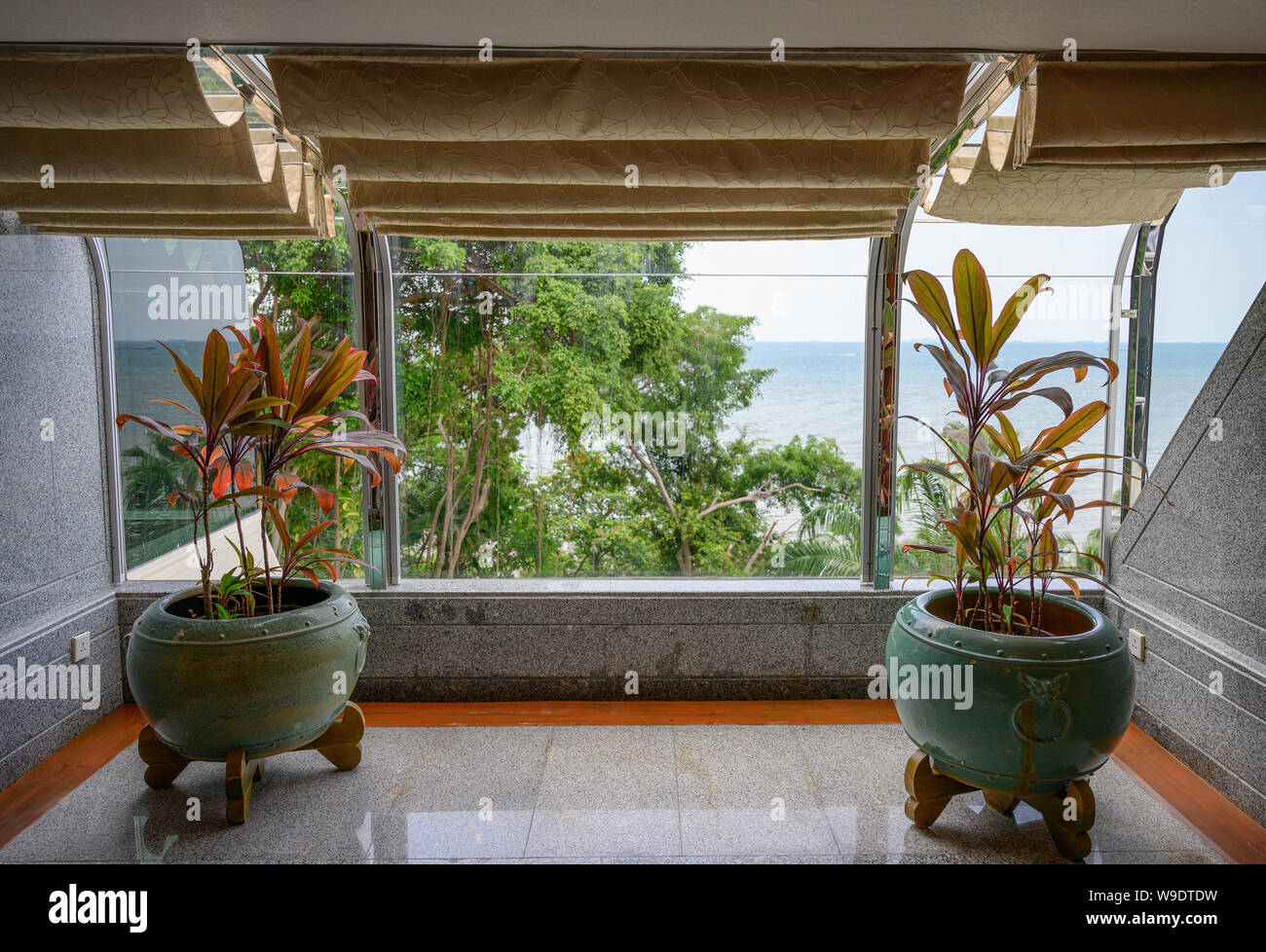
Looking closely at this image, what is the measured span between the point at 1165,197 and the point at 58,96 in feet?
12.3


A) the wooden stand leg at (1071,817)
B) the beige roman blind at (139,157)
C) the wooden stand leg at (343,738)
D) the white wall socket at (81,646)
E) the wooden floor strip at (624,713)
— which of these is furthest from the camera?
the wooden floor strip at (624,713)

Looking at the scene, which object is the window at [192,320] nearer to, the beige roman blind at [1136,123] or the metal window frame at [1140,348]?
the beige roman blind at [1136,123]

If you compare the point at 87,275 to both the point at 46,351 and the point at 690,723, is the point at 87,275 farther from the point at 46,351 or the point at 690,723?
the point at 690,723

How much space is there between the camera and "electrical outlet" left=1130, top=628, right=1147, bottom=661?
3.10 metres

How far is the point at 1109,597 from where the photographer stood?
3406mm

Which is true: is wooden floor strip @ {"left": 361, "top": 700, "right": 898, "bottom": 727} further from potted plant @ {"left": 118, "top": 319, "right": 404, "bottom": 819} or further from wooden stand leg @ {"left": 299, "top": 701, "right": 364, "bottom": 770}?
potted plant @ {"left": 118, "top": 319, "right": 404, "bottom": 819}

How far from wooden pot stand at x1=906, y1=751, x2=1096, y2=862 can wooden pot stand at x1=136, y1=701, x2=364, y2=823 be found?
1824mm

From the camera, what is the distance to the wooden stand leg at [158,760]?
104 inches

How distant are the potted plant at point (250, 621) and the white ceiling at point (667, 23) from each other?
2.88ft

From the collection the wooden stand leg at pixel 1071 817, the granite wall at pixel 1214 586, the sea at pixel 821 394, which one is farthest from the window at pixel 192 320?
the granite wall at pixel 1214 586

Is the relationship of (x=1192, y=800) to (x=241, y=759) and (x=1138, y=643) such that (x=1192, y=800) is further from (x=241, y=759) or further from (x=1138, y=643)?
(x=241, y=759)

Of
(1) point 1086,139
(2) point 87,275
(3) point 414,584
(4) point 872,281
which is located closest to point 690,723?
(3) point 414,584

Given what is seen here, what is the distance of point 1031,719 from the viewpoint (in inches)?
83.6

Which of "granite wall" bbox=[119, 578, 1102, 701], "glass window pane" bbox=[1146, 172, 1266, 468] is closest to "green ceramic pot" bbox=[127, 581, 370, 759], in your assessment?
"granite wall" bbox=[119, 578, 1102, 701]
